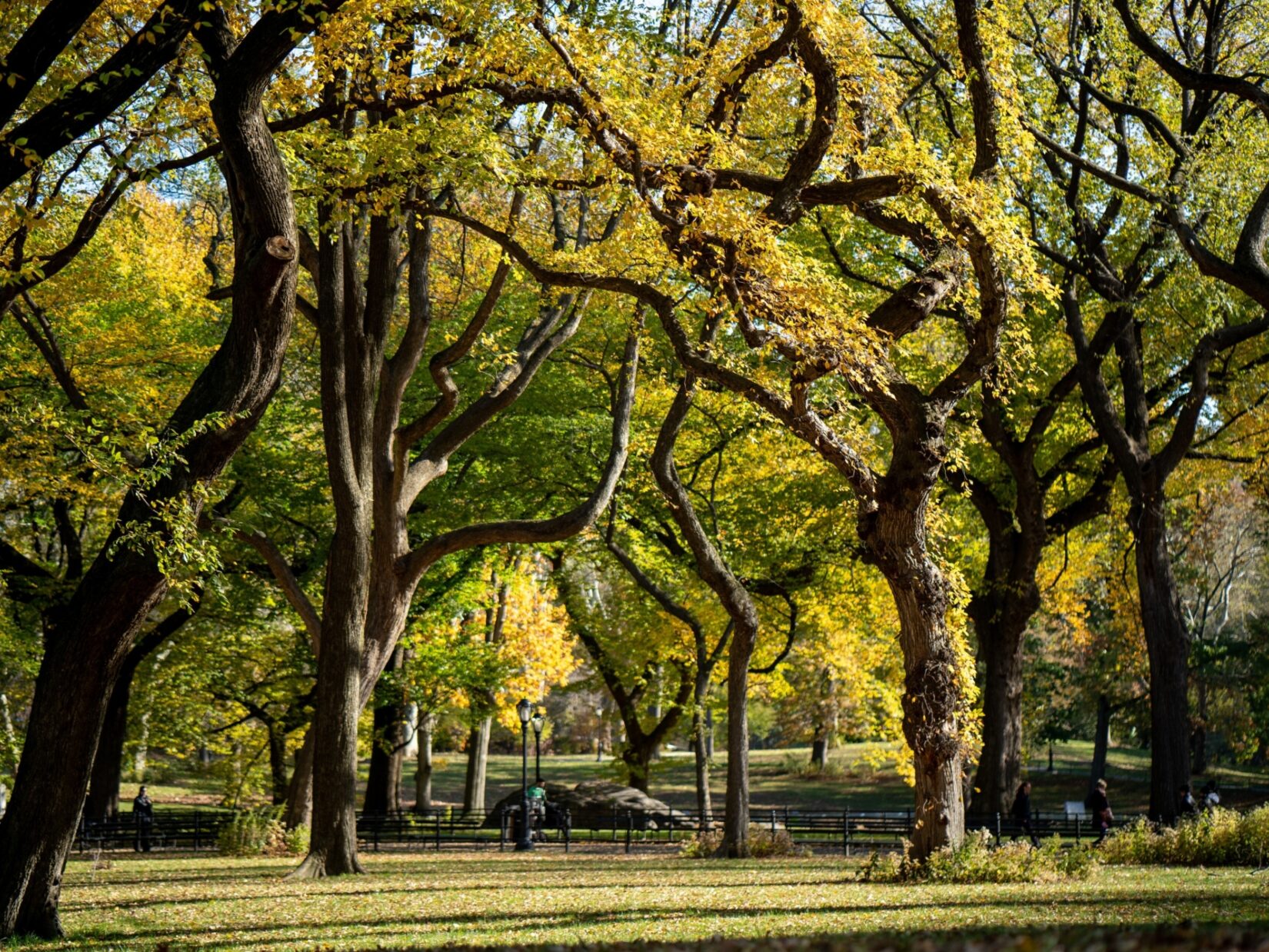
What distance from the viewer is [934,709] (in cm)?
1369

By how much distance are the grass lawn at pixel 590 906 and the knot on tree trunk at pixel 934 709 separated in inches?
61.5

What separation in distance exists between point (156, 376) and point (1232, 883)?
766 inches

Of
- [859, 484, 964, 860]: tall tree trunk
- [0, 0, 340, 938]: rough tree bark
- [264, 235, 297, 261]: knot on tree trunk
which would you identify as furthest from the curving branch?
[264, 235, 297, 261]: knot on tree trunk

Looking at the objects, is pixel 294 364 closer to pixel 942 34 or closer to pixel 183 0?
pixel 942 34

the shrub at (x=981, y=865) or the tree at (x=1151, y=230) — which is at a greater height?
the tree at (x=1151, y=230)

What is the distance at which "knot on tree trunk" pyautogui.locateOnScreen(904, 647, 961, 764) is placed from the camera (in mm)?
13703

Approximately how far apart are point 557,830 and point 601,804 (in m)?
3.06

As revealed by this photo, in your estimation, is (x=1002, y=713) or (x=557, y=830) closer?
(x=1002, y=713)

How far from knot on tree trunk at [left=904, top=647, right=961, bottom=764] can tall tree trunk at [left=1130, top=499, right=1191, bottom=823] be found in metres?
6.68

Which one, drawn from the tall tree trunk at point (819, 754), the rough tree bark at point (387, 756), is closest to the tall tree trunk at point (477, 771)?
the rough tree bark at point (387, 756)

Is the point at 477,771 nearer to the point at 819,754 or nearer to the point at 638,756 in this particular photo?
the point at 638,756

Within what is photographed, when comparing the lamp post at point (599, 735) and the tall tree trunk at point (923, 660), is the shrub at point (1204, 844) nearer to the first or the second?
the tall tree trunk at point (923, 660)

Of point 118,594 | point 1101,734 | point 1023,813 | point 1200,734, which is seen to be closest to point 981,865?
point 118,594

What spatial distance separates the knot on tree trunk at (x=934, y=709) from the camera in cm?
1370
